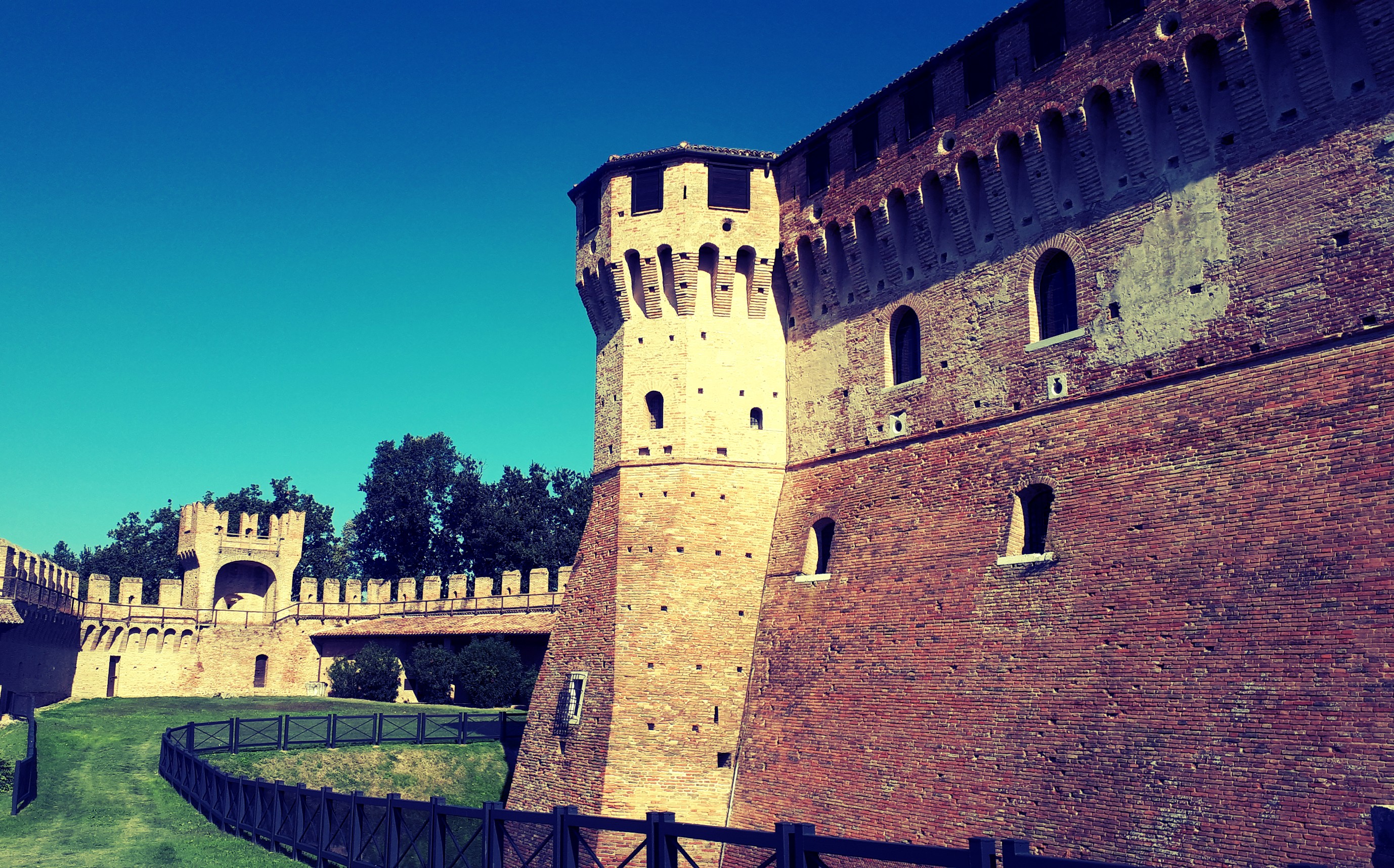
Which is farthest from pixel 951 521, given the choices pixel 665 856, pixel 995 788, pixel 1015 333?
pixel 665 856

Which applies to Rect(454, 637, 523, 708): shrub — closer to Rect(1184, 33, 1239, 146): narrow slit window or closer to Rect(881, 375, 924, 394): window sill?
Rect(881, 375, 924, 394): window sill

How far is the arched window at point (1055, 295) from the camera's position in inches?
738

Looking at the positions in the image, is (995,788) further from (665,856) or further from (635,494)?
(635,494)

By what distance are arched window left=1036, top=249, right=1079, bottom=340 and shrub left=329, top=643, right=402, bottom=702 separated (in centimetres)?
2939

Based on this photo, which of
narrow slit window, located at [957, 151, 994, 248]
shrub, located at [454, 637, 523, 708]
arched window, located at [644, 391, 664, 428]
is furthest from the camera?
shrub, located at [454, 637, 523, 708]

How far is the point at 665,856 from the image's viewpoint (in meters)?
11.3

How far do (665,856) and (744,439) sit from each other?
13.2 metres

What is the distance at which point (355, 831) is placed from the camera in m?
14.8

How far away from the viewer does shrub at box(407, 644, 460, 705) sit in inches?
1479

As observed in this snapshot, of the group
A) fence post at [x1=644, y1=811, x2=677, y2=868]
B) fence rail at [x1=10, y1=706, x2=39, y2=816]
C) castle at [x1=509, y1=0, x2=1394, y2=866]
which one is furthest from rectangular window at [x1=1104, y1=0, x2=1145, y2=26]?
fence rail at [x1=10, y1=706, x2=39, y2=816]

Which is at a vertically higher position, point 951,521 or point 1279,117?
point 1279,117

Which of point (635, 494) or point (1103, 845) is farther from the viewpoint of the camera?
point (635, 494)

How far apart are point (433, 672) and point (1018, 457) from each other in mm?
25683

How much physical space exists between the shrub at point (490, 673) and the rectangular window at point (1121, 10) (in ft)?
87.9
